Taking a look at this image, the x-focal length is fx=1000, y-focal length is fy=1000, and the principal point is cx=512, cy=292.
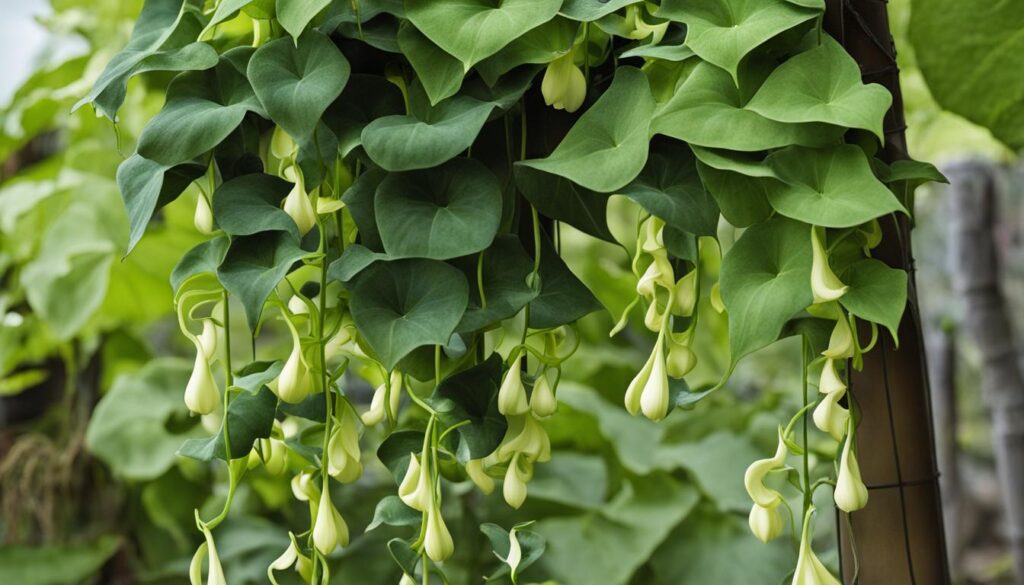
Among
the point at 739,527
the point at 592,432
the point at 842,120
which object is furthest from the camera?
the point at 592,432

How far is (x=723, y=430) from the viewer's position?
1.21 metres

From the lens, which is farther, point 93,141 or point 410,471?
point 93,141

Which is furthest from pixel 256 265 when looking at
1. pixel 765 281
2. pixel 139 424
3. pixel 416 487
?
pixel 139 424

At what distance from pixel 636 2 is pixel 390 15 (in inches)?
5.1

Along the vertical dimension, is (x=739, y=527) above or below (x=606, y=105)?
below

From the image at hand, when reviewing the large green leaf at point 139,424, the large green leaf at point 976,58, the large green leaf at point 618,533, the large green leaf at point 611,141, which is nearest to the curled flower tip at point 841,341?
the large green leaf at point 611,141

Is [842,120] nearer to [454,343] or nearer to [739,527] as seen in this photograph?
[454,343]

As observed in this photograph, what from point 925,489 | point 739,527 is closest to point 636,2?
point 925,489

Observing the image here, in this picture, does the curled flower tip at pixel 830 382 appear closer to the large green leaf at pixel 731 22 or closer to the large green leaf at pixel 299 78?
the large green leaf at pixel 731 22

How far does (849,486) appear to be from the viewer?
0.44 metres

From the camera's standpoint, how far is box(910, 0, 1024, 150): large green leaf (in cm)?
79

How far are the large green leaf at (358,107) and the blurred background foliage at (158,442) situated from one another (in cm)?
56

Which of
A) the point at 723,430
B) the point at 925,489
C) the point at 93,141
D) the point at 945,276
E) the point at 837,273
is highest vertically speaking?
the point at 837,273

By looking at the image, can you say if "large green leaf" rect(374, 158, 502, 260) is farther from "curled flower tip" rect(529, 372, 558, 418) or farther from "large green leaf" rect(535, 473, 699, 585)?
"large green leaf" rect(535, 473, 699, 585)
